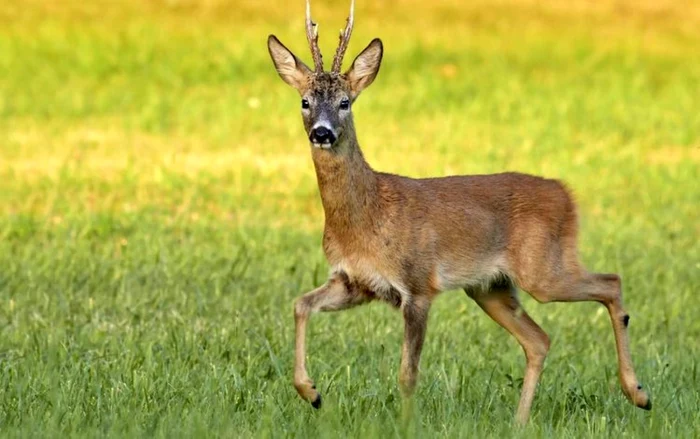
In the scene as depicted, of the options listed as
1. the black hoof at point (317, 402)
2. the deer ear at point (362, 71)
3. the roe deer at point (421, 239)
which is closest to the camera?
the black hoof at point (317, 402)

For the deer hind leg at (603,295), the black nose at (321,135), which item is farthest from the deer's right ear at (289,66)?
the deer hind leg at (603,295)

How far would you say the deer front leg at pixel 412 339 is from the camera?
8.01 meters

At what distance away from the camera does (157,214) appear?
15203 mm

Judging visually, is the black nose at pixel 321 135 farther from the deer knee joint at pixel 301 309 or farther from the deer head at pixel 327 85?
the deer knee joint at pixel 301 309

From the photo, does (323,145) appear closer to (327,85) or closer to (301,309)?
(327,85)

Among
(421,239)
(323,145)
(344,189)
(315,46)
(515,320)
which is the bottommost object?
(515,320)

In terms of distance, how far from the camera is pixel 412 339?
8.15 meters

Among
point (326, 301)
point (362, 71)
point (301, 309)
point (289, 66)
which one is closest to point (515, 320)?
point (326, 301)

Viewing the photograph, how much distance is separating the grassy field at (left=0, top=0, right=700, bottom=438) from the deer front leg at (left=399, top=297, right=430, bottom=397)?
0.11m

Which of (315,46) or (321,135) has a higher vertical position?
(315,46)

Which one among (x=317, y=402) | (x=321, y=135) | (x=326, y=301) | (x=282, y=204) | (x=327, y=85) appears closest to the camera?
(x=317, y=402)

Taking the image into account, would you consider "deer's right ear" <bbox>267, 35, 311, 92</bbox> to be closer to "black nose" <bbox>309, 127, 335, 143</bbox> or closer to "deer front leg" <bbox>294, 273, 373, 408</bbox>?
"black nose" <bbox>309, 127, 335, 143</bbox>

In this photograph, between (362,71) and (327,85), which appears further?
(362,71)

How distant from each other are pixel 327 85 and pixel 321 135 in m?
0.36
